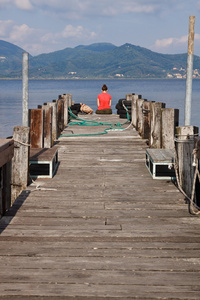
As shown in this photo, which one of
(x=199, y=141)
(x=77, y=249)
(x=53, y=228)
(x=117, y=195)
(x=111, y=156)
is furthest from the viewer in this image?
(x=111, y=156)

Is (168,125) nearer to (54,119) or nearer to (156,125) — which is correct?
(156,125)

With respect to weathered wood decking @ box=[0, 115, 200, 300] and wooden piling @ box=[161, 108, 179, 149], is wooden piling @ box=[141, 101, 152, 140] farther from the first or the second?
weathered wood decking @ box=[0, 115, 200, 300]

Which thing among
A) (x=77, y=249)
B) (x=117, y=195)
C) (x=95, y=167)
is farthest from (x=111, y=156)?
(x=77, y=249)

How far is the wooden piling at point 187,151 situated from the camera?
24.2ft

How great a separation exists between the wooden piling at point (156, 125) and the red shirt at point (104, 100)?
11383mm

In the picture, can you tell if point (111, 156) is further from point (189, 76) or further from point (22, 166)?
point (22, 166)

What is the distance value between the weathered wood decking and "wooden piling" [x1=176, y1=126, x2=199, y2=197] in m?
0.28

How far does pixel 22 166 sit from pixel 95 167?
2.49m

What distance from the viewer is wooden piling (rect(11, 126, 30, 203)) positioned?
289 inches

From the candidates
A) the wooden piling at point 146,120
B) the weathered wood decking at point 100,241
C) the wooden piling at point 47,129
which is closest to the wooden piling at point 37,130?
the wooden piling at point 47,129

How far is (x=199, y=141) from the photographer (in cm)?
606

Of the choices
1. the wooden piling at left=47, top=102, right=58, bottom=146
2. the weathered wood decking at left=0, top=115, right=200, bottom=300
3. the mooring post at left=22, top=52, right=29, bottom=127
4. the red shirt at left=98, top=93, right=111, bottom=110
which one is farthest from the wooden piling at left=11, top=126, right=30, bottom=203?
the red shirt at left=98, top=93, right=111, bottom=110

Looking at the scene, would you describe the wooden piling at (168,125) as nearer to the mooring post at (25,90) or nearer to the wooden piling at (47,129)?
the wooden piling at (47,129)

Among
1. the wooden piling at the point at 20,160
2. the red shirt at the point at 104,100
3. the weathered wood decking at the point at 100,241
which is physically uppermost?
the red shirt at the point at 104,100
